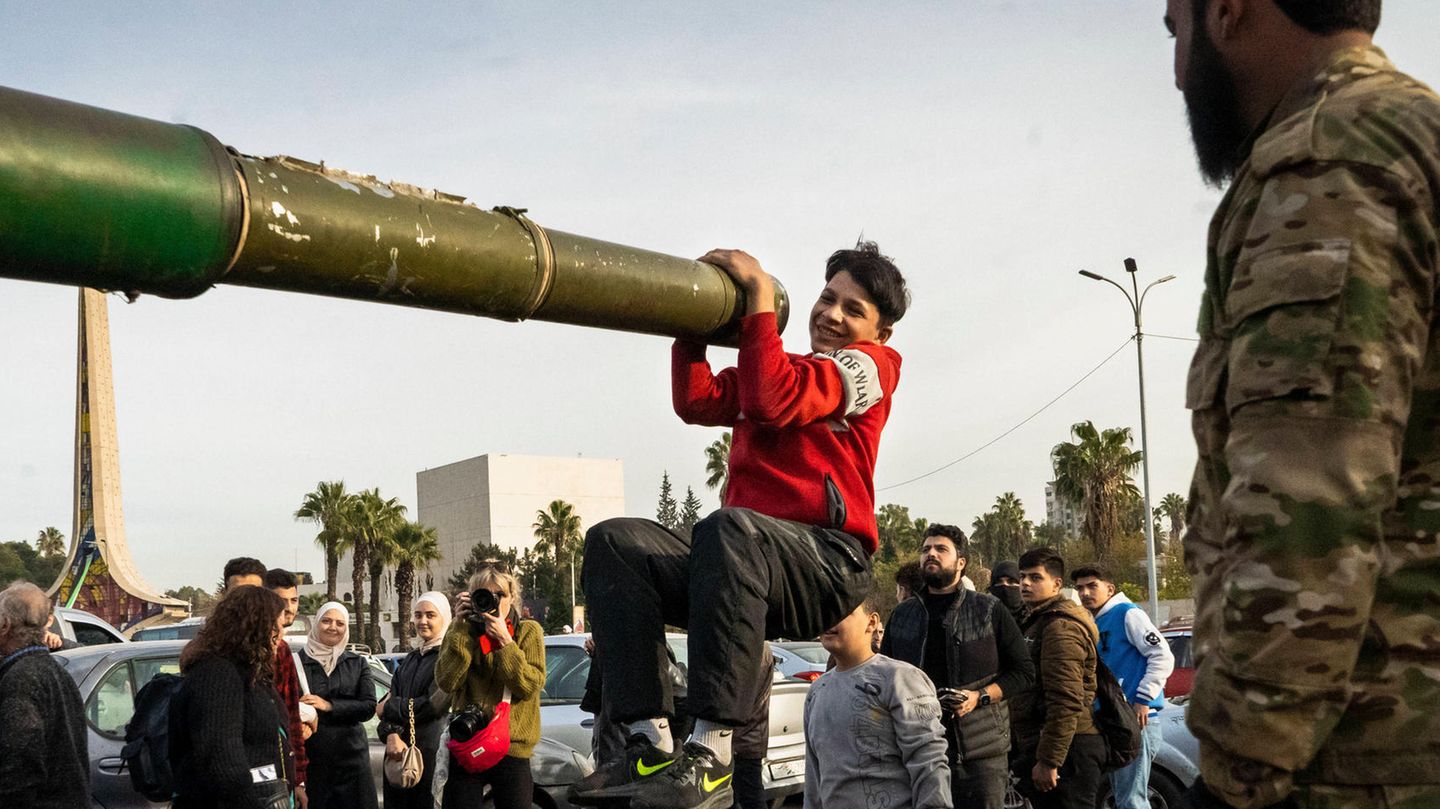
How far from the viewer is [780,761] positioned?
1064 cm

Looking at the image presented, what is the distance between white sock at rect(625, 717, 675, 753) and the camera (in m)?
2.90

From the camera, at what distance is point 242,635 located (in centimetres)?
623

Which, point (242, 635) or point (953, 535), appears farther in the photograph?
point (953, 535)

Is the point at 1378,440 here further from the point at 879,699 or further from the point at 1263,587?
the point at 879,699

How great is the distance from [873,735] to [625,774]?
2.48 meters

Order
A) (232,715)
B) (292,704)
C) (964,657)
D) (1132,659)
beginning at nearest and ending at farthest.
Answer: (232,715), (292,704), (964,657), (1132,659)

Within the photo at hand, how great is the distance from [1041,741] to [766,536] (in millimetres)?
5202

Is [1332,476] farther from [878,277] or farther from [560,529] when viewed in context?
[560,529]

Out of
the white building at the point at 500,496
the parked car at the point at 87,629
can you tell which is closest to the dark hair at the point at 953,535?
the parked car at the point at 87,629

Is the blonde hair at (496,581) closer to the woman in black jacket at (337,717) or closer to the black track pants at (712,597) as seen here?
the woman in black jacket at (337,717)

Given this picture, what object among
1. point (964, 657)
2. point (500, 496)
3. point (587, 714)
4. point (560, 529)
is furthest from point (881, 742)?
point (500, 496)

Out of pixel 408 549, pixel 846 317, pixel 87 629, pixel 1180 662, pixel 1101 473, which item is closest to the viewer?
pixel 846 317

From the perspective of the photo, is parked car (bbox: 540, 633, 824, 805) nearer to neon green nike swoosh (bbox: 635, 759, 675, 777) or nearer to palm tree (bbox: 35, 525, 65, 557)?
neon green nike swoosh (bbox: 635, 759, 675, 777)

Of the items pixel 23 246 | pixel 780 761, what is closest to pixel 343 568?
pixel 780 761
